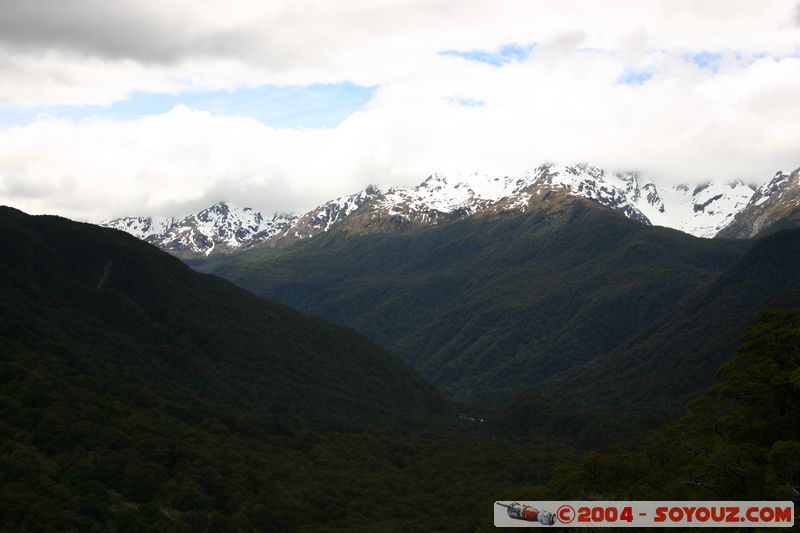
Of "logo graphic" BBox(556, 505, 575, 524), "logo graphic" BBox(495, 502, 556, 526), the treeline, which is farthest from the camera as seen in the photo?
"logo graphic" BBox(495, 502, 556, 526)

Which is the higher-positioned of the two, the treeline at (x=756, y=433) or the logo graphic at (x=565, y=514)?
the treeline at (x=756, y=433)

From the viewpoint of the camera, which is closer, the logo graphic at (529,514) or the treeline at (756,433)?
the treeline at (756,433)

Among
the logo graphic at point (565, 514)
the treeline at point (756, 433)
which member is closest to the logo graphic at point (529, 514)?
the logo graphic at point (565, 514)

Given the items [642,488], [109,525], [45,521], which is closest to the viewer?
[642,488]

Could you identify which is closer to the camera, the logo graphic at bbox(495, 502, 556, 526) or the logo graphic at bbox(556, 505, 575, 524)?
the logo graphic at bbox(556, 505, 575, 524)

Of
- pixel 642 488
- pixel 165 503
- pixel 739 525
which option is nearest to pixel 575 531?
pixel 642 488

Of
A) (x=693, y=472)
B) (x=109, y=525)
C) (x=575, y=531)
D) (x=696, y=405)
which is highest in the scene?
(x=696, y=405)

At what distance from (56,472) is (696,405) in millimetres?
138521

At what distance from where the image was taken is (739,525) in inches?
2616

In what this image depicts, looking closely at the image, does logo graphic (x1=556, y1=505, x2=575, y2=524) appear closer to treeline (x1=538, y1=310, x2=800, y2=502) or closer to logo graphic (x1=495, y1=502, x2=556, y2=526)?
logo graphic (x1=495, y1=502, x2=556, y2=526)

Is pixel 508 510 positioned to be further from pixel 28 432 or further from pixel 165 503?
pixel 28 432

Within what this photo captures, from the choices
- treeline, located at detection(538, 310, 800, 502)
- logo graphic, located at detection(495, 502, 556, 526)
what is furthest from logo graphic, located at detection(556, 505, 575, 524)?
treeline, located at detection(538, 310, 800, 502)

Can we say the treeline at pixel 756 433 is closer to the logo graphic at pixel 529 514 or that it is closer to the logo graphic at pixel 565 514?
the logo graphic at pixel 565 514

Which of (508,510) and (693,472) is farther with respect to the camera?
(693,472)
